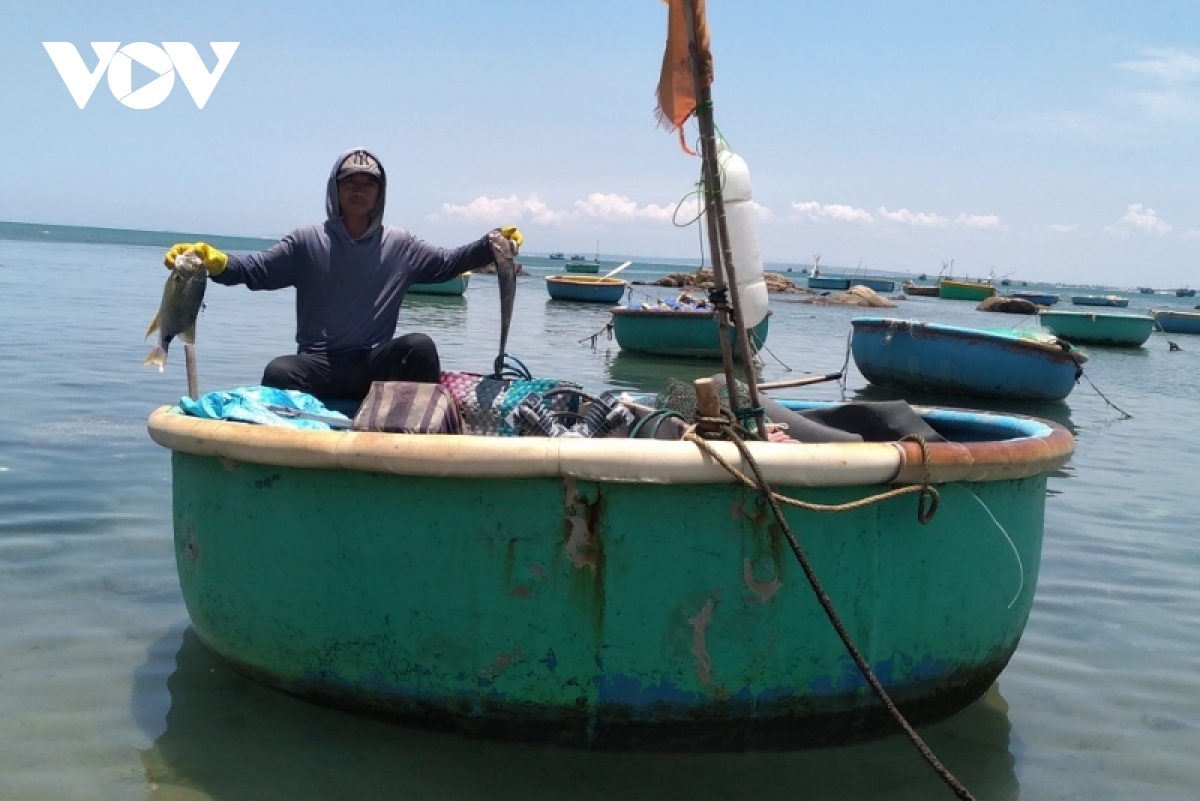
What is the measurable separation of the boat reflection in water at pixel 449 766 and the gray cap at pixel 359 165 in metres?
2.27

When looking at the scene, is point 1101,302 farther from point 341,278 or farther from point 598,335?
point 341,278

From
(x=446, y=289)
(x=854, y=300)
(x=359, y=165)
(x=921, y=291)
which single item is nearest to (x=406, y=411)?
(x=359, y=165)

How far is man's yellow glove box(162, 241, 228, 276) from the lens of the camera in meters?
4.12

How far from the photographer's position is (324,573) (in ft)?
10.6

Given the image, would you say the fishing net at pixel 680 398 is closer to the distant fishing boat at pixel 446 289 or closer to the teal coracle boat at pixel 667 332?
the teal coracle boat at pixel 667 332

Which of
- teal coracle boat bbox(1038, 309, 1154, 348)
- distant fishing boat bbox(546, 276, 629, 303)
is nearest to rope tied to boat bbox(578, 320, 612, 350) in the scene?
distant fishing boat bbox(546, 276, 629, 303)

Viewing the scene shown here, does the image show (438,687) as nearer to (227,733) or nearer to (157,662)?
(227,733)

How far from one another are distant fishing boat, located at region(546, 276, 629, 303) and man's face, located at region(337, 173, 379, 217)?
2739cm

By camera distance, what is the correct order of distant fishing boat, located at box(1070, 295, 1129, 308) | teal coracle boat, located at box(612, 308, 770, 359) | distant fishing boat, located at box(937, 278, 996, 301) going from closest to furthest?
teal coracle boat, located at box(612, 308, 770, 359), distant fishing boat, located at box(937, 278, 996, 301), distant fishing boat, located at box(1070, 295, 1129, 308)

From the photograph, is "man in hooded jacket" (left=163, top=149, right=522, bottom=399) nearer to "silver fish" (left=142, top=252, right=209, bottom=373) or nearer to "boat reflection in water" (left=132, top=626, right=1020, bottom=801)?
"silver fish" (left=142, top=252, right=209, bottom=373)

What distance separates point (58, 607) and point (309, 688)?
Result: 1709 millimetres

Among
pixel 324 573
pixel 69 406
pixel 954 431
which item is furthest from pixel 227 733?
pixel 69 406

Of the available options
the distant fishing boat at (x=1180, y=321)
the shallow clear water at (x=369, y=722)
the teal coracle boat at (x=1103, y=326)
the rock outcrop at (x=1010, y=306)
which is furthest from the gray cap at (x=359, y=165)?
the rock outcrop at (x=1010, y=306)

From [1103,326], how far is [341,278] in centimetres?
2517
